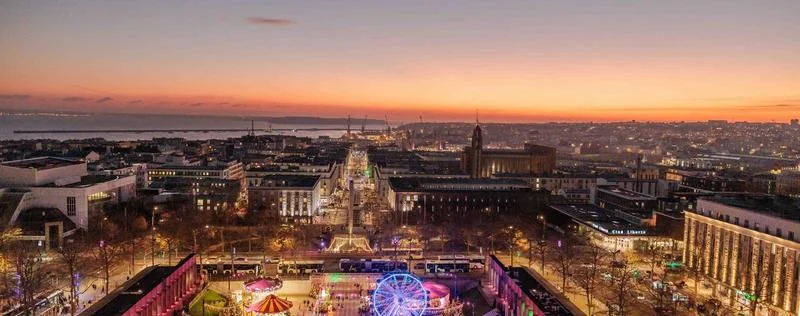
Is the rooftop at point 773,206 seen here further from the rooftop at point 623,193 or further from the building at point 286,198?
the building at point 286,198

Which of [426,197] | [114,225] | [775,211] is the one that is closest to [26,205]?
[114,225]

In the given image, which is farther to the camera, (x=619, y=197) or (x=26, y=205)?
(x=619, y=197)

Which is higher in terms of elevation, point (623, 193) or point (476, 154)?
point (476, 154)

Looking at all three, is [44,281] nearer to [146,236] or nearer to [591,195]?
[146,236]

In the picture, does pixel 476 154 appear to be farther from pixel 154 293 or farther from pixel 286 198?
pixel 154 293

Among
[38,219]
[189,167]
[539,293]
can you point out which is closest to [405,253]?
[539,293]

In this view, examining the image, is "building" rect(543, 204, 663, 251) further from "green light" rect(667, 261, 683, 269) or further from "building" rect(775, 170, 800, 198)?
"building" rect(775, 170, 800, 198)
